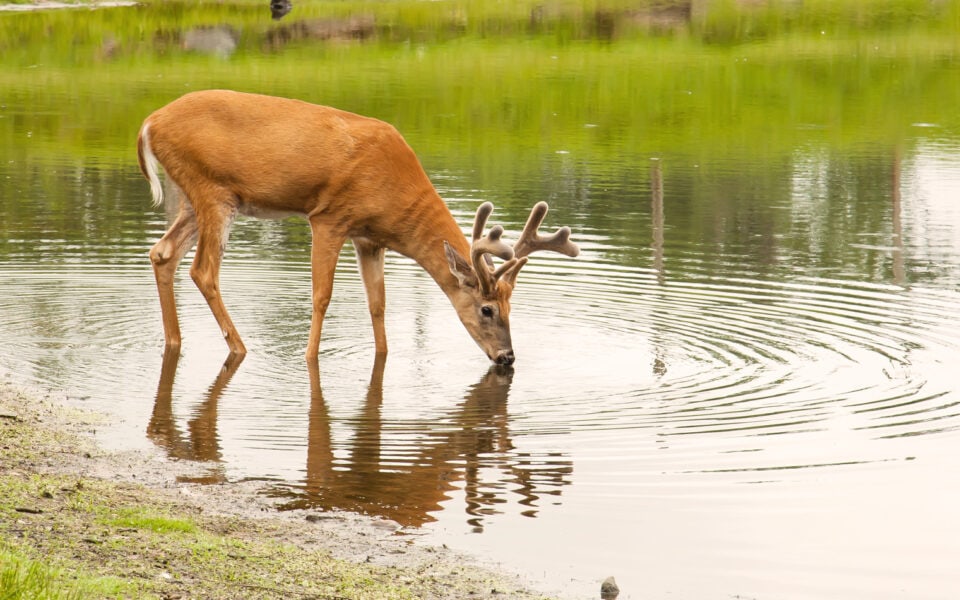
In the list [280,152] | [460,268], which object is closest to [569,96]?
[460,268]

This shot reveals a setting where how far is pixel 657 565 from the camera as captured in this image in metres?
6.25

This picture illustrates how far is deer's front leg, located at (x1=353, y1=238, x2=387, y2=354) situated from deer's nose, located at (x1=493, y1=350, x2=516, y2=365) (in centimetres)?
98

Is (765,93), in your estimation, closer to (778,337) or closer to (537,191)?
(537,191)

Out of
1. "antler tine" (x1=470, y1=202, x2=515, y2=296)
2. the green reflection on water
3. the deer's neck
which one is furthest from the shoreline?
"antler tine" (x1=470, y1=202, x2=515, y2=296)

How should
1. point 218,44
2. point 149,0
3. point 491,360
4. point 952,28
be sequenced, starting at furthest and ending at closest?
point 149,0, point 952,28, point 218,44, point 491,360

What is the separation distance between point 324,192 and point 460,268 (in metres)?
1.11

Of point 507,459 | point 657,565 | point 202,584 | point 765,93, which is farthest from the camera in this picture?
point 765,93

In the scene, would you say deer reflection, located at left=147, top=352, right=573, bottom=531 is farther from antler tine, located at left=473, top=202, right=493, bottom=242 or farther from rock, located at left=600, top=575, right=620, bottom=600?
antler tine, located at left=473, top=202, right=493, bottom=242

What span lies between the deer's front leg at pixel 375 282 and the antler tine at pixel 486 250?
91 centimetres

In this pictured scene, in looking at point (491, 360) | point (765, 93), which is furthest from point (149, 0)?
point (491, 360)

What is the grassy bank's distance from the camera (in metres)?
5.33

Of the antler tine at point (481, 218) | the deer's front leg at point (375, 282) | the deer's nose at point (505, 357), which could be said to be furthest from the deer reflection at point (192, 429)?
the antler tine at point (481, 218)

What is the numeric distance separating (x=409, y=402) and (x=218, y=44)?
109ft

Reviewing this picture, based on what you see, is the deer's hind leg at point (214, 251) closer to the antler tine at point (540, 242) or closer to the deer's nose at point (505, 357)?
the deer's nose at point (505, 357)
